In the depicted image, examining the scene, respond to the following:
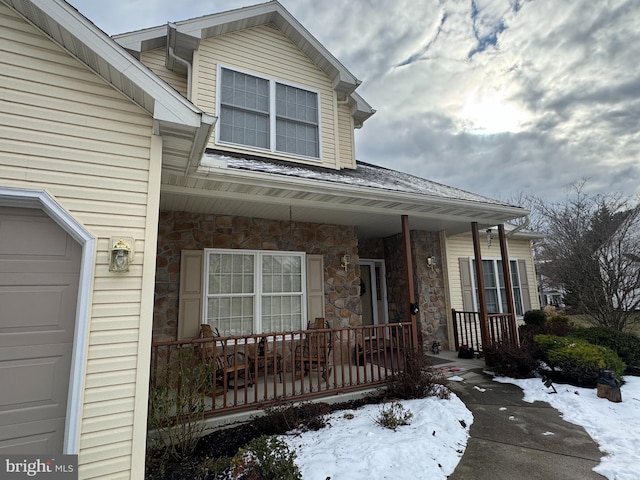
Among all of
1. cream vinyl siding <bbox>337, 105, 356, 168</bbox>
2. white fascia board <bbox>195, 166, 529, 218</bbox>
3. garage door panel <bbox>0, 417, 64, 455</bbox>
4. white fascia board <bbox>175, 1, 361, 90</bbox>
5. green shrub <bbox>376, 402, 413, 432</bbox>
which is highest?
white fascia board <bbox>175, 1, 361, 90</bbox>

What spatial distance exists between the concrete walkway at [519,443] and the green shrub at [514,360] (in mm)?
716

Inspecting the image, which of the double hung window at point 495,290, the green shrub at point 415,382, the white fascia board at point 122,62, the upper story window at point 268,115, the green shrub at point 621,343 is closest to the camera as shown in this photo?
the white fascia board at point 122,62

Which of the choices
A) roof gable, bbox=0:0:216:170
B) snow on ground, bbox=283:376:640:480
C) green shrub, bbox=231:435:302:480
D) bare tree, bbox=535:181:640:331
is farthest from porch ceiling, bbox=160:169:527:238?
bare tree, bbox=535:181:640:331

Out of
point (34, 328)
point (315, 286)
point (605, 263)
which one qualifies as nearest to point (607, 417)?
point (315, 286)

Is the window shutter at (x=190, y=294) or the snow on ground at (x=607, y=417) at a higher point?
the window shutter at (x=190, y=294)

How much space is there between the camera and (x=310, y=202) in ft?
15.9

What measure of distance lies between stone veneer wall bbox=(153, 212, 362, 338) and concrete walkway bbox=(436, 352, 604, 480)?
274cm

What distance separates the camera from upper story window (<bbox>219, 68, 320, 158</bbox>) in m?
5.78

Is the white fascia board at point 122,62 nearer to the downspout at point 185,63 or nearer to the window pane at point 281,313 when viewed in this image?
the downspout at point 185,63

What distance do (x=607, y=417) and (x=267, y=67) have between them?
26.3 feet

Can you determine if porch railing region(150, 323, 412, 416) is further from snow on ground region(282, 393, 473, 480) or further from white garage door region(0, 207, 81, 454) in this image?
white garage door region(0, 207, 81, 454)

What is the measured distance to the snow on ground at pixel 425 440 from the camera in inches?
112

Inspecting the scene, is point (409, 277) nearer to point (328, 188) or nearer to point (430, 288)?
point (328, 188)

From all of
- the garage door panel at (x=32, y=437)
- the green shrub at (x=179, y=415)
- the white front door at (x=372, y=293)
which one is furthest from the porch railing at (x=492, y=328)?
the garage door panel at (x=32, y=437)
